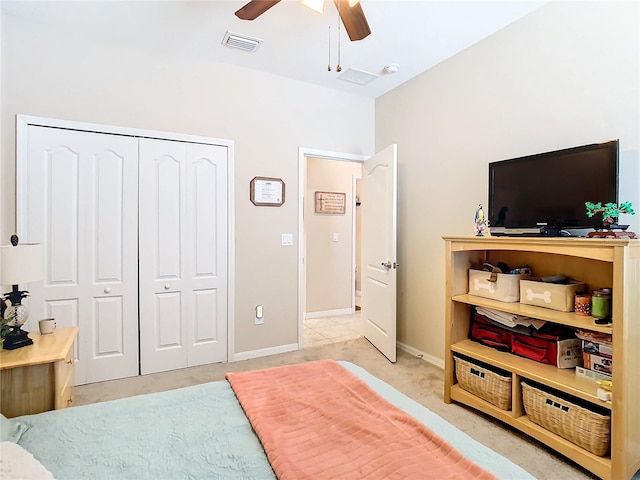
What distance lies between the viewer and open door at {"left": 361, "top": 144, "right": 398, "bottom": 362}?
A: 3309 millimetres

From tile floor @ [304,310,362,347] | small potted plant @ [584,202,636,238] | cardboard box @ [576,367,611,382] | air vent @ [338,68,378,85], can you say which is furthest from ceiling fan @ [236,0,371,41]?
tile floor @ [304,310,362,347]

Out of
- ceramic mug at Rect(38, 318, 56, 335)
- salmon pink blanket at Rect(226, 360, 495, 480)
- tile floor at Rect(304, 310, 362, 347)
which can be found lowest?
tile floor at Rect(304, 310, 362, 347)

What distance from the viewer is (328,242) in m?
5.21

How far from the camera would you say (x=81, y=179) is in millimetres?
2760

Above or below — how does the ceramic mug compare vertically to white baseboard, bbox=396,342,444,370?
above

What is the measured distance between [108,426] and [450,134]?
309 centimetres

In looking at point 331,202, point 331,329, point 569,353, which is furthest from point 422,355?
point 331,202

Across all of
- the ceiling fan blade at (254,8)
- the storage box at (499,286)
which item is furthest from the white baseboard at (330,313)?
the ceiling fan blade at (254,8)

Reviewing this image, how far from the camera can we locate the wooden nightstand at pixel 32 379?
5.49ft

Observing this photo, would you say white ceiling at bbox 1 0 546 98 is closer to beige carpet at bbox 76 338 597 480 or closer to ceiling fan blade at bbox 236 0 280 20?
ceiling fan blade at bbox 236 0 280 20

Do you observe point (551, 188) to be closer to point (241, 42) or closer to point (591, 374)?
point (591, 374)

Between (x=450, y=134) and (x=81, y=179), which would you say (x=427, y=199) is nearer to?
(x=450, y=134)

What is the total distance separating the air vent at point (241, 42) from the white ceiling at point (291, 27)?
1.9 inches

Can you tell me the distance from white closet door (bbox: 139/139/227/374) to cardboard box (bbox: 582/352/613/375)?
272 centimetres
